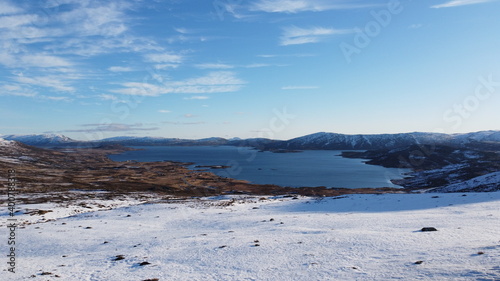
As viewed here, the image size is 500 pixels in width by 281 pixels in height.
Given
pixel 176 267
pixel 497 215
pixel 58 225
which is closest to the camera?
pixel 176 267

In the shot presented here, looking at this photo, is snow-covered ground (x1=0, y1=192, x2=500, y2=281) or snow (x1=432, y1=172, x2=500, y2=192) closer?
snow-covered ground (x1=0, y1=192, x2=500, y2=281)

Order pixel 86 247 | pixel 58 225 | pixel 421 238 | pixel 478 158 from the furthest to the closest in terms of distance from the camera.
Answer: pixel 478 158, pixel 58 225, pixel 86 247, pixel 421 238

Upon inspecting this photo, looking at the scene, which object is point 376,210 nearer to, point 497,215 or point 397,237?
point 497,215

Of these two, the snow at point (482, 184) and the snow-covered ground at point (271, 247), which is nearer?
the snow-covered ground at point (271, 247)

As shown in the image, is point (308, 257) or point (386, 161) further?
point (386, 161)

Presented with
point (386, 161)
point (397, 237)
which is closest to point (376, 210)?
point (397, 237)

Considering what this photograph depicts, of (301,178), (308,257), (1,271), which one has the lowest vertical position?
(301,178)

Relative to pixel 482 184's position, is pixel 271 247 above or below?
above

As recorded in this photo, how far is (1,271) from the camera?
1534cm

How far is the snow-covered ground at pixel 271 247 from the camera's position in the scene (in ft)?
40.7

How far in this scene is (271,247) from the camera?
1686 cm

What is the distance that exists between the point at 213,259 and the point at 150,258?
381 cm

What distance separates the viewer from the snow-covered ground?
12406 millimetres

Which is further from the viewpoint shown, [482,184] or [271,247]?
[482,184]
